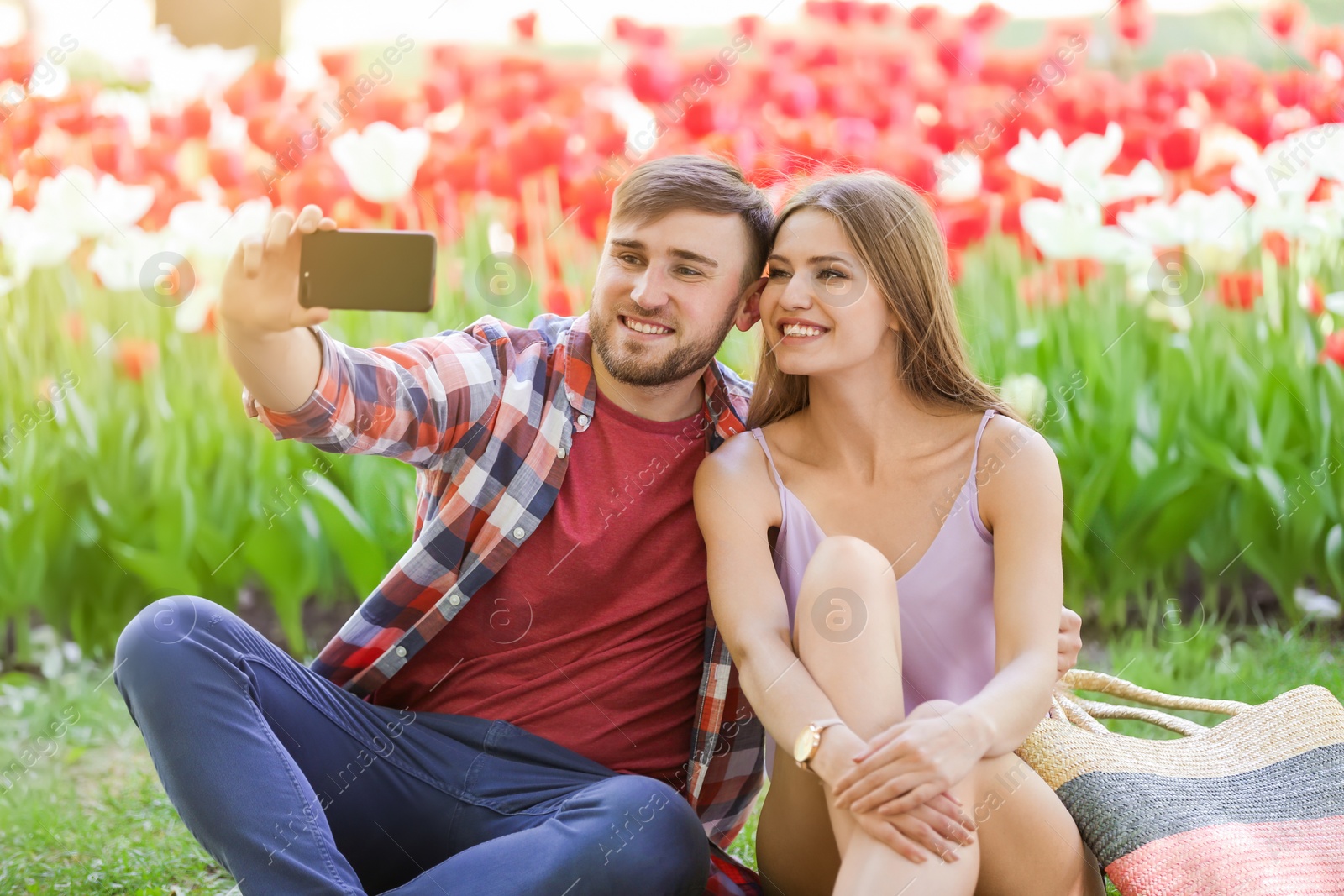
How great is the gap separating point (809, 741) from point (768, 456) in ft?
1.48

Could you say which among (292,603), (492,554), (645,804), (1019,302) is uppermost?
(1019,302)

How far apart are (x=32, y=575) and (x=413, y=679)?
1146mm

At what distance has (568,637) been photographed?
173 cm

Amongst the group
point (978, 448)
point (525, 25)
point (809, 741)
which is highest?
point (525, 25)

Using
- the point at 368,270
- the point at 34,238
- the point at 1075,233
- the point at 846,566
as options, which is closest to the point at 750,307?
the point at 846,566

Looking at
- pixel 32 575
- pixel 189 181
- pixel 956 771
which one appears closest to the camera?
pixel 956 771

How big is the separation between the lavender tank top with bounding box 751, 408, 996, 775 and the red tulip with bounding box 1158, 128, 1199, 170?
A: 138cm

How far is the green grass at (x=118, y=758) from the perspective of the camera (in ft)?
6.24

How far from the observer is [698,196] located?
5.90 feet

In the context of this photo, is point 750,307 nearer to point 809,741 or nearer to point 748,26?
point 809,741

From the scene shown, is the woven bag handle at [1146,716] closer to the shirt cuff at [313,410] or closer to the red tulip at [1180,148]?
the shirt cuff at [313,410]

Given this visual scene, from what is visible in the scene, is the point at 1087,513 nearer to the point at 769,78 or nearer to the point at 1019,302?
the point at 1019,302

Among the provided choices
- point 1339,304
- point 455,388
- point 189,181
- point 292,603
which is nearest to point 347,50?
point 189,181

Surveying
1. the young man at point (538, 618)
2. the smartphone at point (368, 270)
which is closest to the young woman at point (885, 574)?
the young man at point (538, 618)
